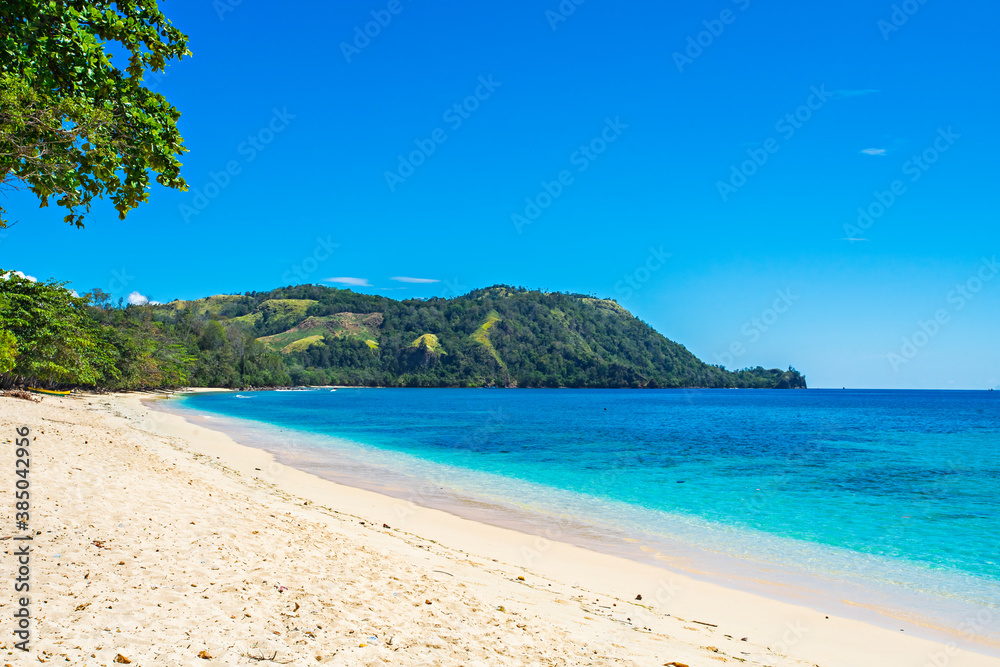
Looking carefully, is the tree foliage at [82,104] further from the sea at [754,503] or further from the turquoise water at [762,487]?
the turquoise water at [762,487]

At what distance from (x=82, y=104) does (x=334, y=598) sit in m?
5.66

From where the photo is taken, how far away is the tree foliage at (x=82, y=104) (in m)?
5.41

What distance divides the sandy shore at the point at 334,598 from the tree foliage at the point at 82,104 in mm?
3943

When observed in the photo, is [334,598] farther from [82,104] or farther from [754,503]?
[754,503]

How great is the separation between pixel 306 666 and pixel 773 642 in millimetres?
5657

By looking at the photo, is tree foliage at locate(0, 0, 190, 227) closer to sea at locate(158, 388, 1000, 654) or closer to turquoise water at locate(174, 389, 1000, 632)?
sea at locate(158, 388, 1000, 654)

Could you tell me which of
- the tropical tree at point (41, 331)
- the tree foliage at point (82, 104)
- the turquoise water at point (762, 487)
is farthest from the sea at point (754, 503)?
the tropical tree at point (41, 331)

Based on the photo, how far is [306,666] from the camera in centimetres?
433

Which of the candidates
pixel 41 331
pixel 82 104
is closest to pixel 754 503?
pixel 82 104

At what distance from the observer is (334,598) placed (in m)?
5.86

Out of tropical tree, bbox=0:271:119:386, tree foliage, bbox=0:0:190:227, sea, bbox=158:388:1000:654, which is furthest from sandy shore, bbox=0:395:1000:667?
tropical tree, bbox=0:271:119:386

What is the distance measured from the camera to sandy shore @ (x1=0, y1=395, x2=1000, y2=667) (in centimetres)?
466

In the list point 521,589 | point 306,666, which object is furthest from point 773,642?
point 306,666

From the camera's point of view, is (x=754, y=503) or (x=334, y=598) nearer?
(x=334, y=598)
